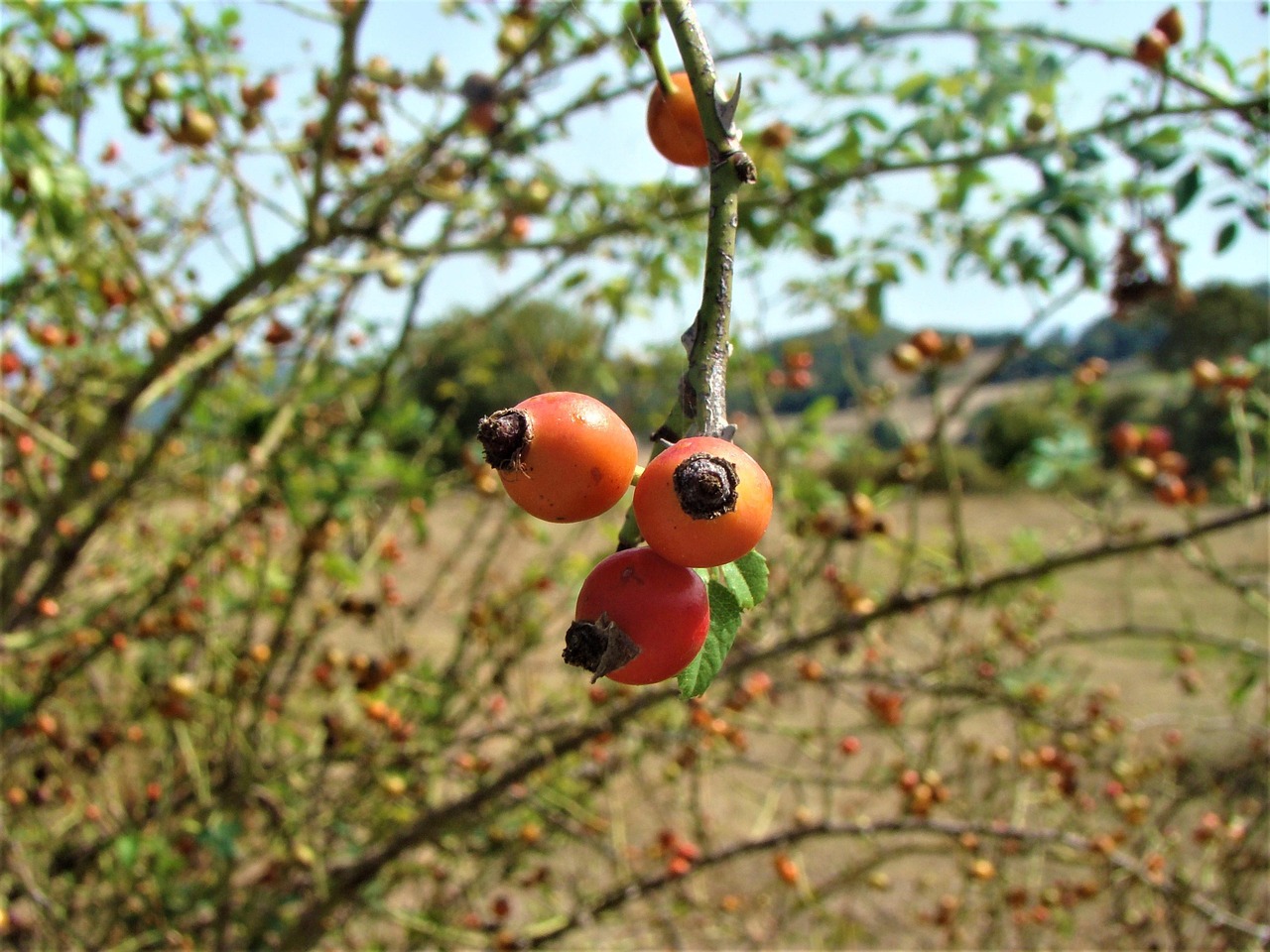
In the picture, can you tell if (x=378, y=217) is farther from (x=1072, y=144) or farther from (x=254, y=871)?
(x=254, y=871)

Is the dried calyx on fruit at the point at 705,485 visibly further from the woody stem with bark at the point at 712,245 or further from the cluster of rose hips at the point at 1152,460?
the cluster of rose hips at the point at 1152,460

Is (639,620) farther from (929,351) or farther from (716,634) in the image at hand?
(929,351)

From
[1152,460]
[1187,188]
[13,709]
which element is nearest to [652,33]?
[1187,188]

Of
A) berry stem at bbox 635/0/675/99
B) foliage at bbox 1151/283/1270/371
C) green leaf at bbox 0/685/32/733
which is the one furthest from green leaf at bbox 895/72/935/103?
foliage at bbox 1151/283/1270/371

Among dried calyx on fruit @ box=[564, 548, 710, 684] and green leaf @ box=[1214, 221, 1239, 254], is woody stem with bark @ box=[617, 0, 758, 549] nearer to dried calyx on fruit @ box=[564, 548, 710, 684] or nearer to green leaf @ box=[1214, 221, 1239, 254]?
dried calyx on fruit @ box=[564, 548, 710, 684]

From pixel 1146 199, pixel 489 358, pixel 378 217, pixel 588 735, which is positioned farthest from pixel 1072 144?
pixel 489 358
